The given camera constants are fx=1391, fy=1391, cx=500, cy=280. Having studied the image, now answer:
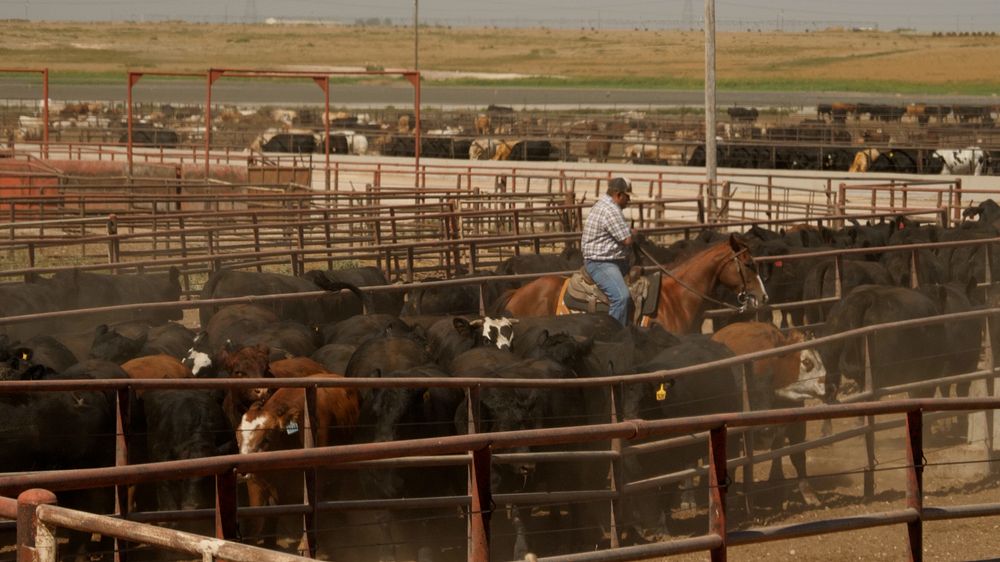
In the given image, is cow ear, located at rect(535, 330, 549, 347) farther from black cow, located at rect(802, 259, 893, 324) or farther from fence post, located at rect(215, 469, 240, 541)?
fence post, located at rect(215, 469, 240, 541)

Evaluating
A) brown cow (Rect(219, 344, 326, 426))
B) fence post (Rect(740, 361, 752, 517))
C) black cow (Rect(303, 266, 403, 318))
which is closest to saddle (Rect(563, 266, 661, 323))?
black cow (Rect(303, 266, 403, 318))

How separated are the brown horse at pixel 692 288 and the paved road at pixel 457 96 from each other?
2259 inches

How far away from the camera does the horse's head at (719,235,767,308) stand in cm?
1309

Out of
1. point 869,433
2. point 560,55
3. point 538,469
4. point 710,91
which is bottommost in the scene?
point 869,433

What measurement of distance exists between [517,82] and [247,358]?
97294 millimetres

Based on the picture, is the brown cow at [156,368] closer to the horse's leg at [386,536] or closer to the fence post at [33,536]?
the horse's leg at [386,536]

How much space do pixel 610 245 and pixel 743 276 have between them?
1603 millimetres

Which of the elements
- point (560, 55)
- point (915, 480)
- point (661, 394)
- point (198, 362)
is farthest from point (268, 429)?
point (560, 55)

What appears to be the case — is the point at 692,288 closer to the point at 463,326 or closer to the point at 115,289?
the point at 463,326

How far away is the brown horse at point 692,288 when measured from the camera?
13086mm

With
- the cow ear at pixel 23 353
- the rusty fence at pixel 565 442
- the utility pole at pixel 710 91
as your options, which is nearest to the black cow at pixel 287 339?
the cow ear at pixel 23 353

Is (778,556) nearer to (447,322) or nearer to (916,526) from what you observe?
(916,526)

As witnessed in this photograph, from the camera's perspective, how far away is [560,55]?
5546 inches

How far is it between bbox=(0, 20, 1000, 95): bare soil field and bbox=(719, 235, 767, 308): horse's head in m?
75.6
